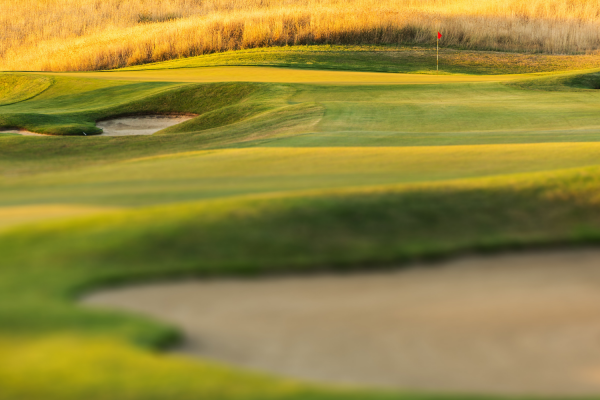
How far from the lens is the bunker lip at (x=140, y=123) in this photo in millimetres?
18578

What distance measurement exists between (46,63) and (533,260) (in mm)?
30772

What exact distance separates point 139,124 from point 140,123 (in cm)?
9

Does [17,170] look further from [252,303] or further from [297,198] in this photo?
[252,303]

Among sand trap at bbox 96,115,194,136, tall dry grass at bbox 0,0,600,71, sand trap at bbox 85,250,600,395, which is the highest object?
tall dry grass at bbox 0,0,600,71

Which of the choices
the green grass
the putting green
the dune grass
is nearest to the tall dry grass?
the green grass

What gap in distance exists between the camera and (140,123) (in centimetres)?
1917

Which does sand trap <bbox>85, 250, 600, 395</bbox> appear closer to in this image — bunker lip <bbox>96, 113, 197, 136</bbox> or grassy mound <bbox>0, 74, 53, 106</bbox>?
bunker lip <bbox>96, 113, 197, 136</bbox>

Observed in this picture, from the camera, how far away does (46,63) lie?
31891 mm

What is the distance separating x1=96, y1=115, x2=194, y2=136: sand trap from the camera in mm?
18484

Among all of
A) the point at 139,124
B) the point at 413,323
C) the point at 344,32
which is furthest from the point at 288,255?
the point at 344,32

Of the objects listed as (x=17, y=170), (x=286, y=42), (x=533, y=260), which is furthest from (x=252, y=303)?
(x=286, y=42)

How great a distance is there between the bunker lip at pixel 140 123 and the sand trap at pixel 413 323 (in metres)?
14.3

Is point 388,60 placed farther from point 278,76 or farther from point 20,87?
point 20,87

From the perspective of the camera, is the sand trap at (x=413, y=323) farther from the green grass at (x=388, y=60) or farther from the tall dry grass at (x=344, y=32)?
the tall dry grass at (x=344, y=32)
